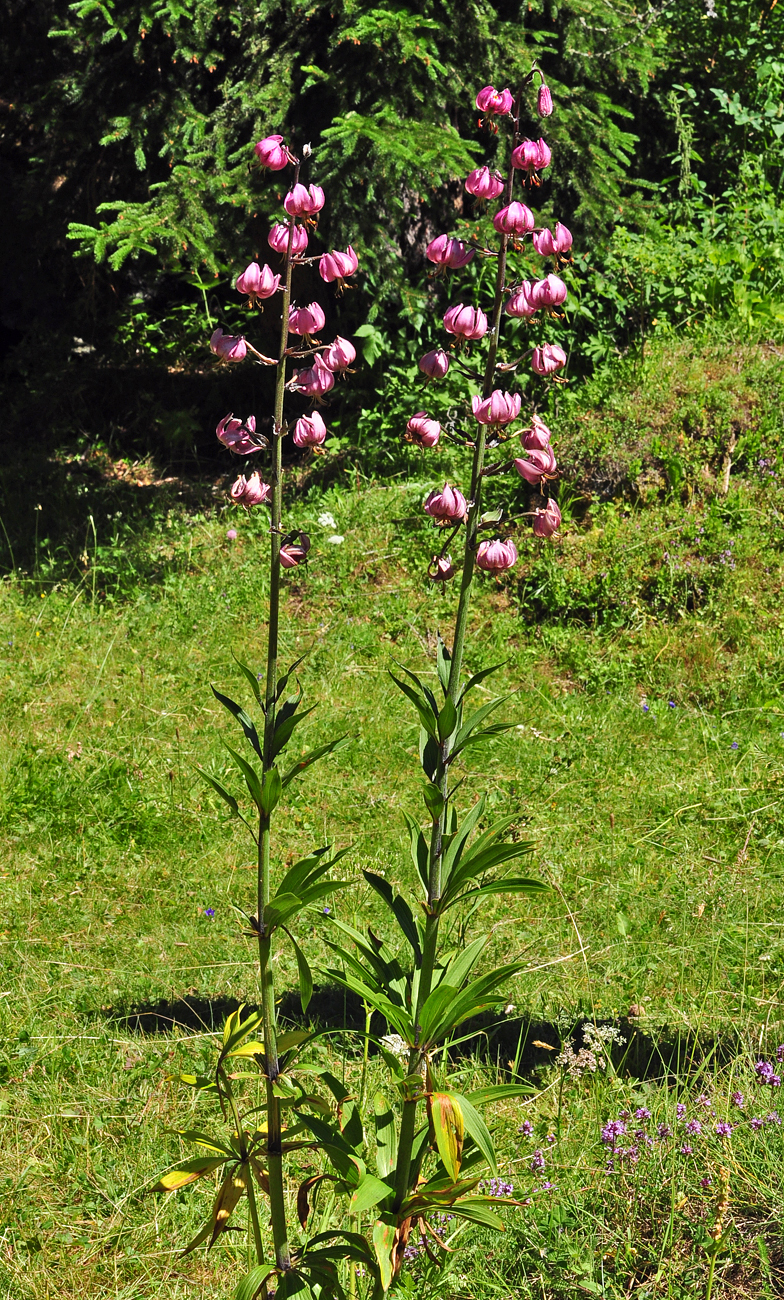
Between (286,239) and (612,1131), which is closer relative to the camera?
(286,239)

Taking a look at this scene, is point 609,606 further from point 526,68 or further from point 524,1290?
point 524,1290

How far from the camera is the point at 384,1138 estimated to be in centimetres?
197

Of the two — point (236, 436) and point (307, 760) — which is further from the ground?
point (236, 436)

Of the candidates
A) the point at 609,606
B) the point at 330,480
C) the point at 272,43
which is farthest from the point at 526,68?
the point at 609,606

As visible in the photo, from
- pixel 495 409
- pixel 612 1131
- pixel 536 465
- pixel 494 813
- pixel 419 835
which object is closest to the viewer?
pixel 495 409

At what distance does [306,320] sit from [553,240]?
424 mm

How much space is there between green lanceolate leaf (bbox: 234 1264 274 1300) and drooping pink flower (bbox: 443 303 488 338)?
62.5 inches

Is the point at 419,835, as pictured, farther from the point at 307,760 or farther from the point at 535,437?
the point at 535,437

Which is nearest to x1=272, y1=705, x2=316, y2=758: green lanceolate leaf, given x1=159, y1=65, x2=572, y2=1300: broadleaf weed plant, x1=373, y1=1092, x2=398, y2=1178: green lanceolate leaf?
x1=159, y1=65, x2=572, y2=1300: broadleaf weed plant

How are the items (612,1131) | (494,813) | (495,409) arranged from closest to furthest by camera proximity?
(495,409)
(612,1131)
(494,813)

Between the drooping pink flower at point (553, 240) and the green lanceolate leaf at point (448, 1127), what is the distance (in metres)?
1.38

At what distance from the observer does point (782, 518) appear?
5.07 meters

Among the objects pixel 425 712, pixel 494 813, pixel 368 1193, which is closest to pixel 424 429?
pixel 425 712

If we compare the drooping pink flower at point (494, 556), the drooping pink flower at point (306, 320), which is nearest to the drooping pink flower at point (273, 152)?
the drooping pink flower at point (306, 320)
